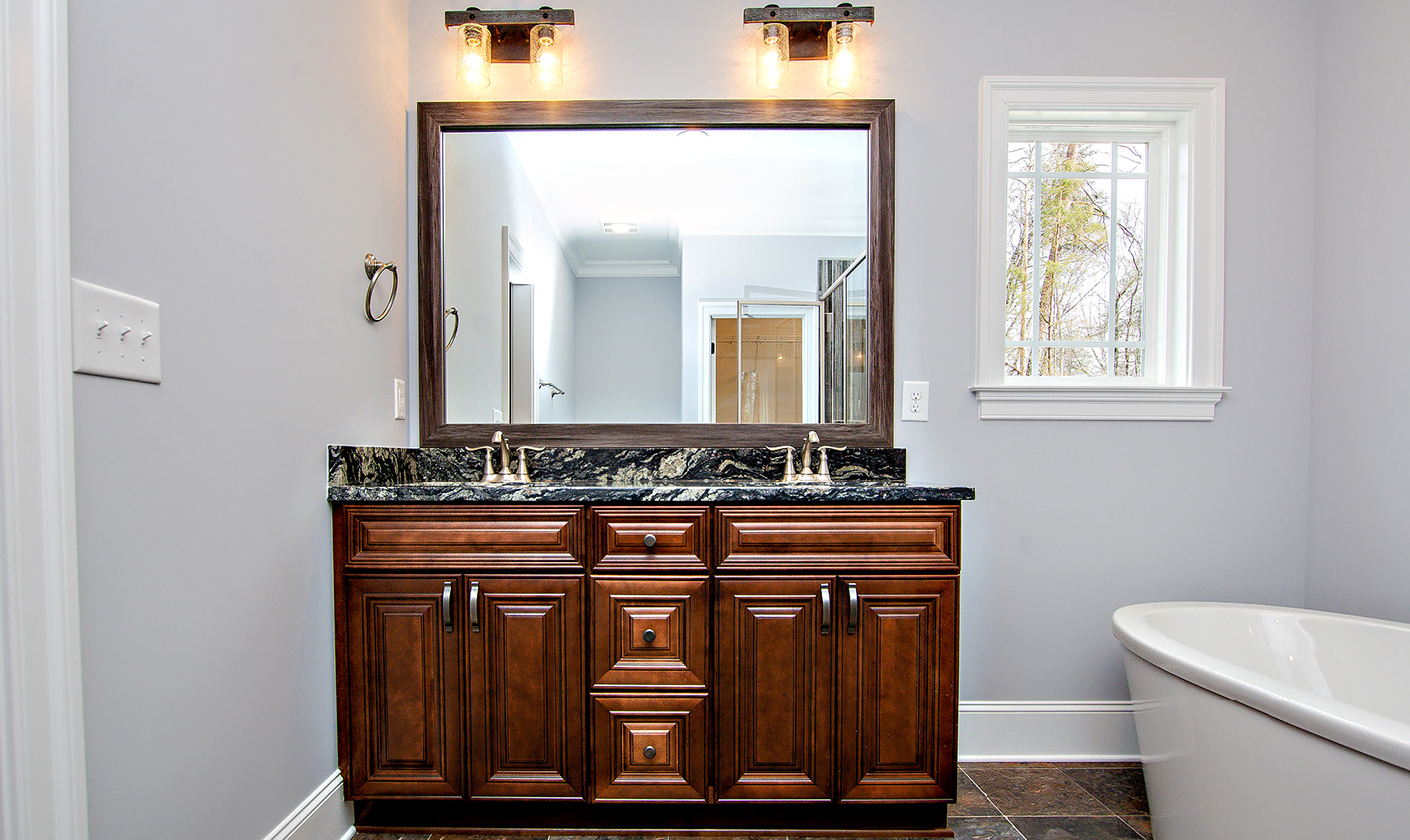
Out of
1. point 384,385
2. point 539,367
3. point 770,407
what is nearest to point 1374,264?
point 770,407

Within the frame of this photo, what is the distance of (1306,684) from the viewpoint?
1.71m

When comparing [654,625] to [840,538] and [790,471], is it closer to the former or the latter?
[840,538]

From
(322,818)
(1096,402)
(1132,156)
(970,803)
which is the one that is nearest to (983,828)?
(970,803)

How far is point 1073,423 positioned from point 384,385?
1.96 metres

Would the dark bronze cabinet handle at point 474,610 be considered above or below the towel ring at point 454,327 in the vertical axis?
below

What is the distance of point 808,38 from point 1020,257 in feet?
2.98

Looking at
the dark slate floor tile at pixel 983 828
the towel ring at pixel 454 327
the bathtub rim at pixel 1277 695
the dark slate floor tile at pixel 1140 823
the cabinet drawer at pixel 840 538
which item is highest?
the towel ring at pixel 454 327

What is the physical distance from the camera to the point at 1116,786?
6.18 ft

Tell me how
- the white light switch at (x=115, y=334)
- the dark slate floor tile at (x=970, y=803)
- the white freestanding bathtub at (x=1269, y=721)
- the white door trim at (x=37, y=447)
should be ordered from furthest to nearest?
the dark slate floor tile at (x=970, y=803) → the white freestanding bathtub at (x=1269, y=721) → the white light switch at (x=115, y=334) → the white door trim at (x=37, y=447)

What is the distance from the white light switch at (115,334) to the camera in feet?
3.10

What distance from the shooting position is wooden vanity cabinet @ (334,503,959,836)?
1.58 meters

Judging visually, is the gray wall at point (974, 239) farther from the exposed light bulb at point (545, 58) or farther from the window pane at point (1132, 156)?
the window pane at point (1132, 156)

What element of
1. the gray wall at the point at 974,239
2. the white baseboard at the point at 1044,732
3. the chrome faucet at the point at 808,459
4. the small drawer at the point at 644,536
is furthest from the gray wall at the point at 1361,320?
the small drawer at the point at 644,536

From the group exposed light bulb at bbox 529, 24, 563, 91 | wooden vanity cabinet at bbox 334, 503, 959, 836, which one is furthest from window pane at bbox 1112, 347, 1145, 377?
exposed light bulb at bbox 529, 24, 563, 91
